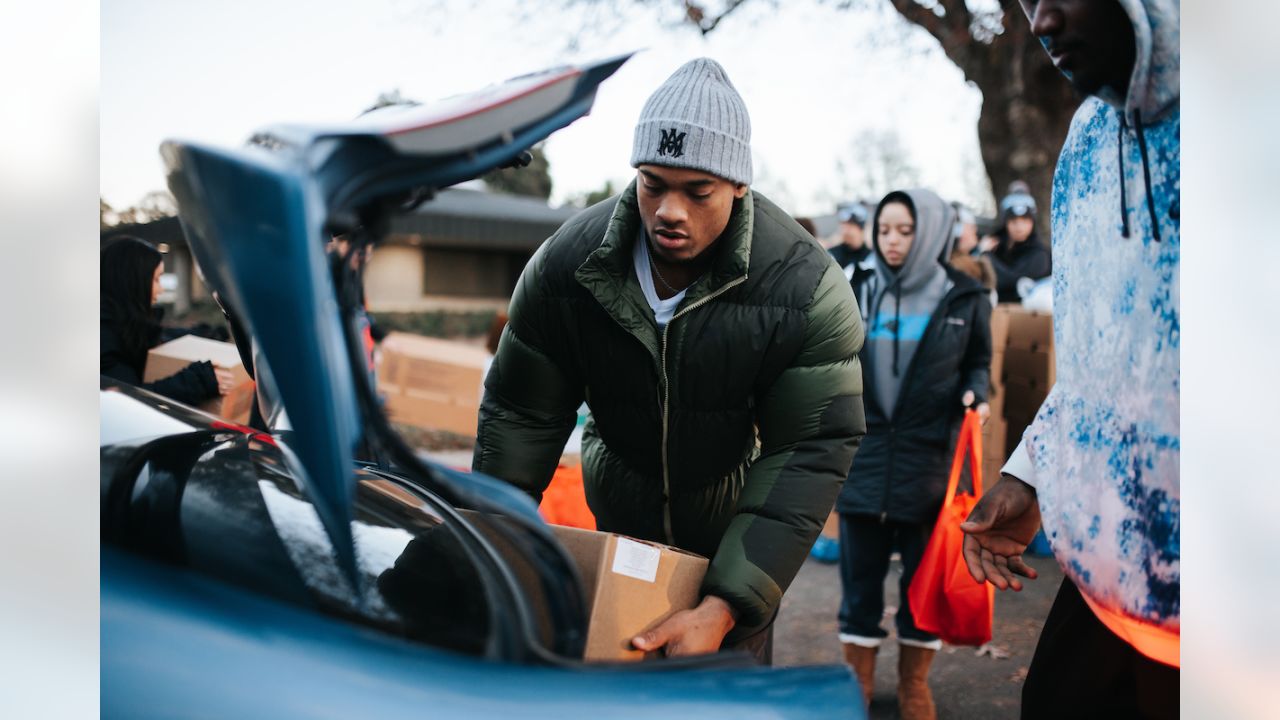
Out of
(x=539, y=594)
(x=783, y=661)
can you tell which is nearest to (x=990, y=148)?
(x=539, y=594)

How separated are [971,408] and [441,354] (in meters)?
1.81

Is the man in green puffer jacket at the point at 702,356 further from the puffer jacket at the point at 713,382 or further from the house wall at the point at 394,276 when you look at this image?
the house wall at the point at 394,276

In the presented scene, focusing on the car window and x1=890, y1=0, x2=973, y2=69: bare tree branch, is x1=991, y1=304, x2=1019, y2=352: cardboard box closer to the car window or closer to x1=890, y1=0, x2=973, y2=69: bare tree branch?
x1=890, y1=0, x2=973, y2=69: bare tree branch

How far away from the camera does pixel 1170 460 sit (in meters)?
1.57

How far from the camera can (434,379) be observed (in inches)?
98.2

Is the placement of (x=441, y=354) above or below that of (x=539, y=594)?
above

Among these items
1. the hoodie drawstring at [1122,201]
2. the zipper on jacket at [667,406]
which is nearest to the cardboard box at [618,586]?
the zipper on jacket at [667,406]

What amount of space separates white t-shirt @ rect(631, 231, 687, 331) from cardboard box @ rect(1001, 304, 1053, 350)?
282 centimetres

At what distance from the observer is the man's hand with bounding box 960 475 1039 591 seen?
193 cm

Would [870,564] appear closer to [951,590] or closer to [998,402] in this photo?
[951,590]

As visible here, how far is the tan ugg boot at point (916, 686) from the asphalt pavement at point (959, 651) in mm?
76

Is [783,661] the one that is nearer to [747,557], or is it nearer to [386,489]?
[747,557]

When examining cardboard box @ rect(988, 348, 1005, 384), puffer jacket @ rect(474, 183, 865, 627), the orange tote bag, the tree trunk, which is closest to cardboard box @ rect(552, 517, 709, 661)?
puffer jacket @ rect(474, 183, 865, 627)
